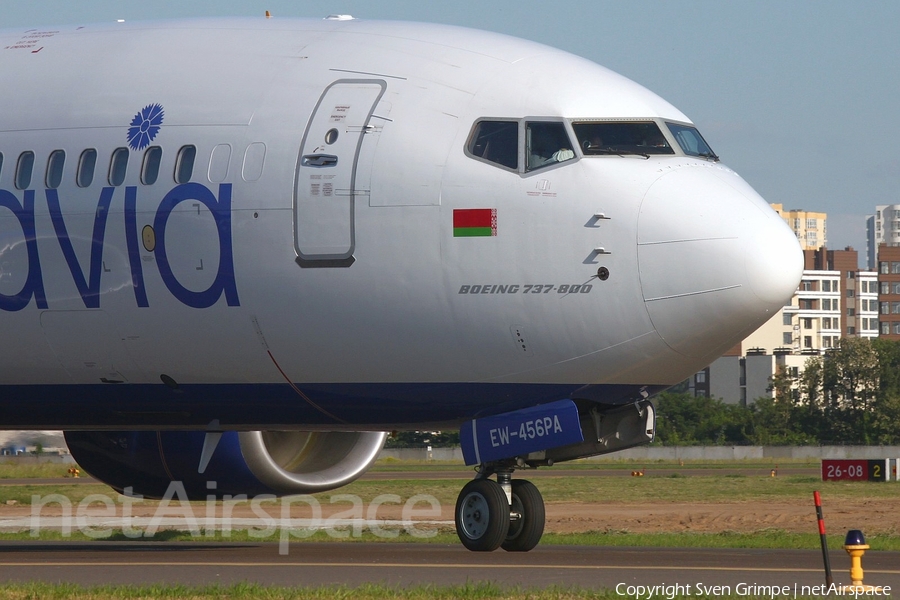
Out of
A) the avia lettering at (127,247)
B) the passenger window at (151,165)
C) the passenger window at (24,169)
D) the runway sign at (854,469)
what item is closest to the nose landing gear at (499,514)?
the avia lettering at (127,247)

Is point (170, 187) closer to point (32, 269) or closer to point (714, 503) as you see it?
point (32, 269)

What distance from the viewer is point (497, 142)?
624 inches

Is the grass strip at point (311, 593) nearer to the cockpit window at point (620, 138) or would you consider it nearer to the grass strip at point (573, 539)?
the cockpit window at point (620, 138)

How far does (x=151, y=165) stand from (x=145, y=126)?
20.7 inches

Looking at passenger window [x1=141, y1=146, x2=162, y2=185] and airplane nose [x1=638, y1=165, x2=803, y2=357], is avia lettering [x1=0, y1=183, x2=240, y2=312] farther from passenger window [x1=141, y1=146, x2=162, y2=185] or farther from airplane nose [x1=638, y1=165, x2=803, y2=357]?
airplane nose [x1=638, y1=165, x2=803, y2=357]

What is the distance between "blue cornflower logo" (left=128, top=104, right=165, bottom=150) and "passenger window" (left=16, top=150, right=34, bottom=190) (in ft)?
4.52

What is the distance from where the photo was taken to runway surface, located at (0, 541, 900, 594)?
1450 cm

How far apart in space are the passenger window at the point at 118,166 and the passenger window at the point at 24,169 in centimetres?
114

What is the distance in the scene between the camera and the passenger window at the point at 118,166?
17.1 m

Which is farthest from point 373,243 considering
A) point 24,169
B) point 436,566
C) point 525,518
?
point 24,169

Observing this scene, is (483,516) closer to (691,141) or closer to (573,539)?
(691,141)

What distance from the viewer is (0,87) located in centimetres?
1842

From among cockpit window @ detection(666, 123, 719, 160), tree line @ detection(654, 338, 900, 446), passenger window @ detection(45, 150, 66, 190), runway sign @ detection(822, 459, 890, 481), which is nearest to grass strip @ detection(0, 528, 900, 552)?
cockpit window @ detection(666, 123, 719, 160)

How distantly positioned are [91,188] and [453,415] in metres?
4.99
